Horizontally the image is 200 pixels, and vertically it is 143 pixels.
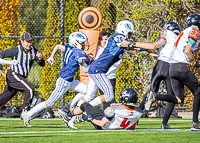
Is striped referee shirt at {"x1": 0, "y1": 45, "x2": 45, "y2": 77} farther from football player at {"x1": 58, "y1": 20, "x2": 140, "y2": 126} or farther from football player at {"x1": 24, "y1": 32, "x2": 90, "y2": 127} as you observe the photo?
football player at {"x1": 58, "y1": 20, "x2": 140, "y2": 126}

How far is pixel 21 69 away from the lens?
8680mm

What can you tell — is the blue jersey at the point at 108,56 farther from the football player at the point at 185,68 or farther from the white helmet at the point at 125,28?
the football player at the point at 185,68

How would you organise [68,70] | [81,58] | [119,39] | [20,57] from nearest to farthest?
[119,39] → [81,58] → [68,70] → [20,57]

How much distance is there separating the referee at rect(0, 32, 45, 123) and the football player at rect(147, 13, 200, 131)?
8.94 ft

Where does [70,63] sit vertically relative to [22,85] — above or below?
above

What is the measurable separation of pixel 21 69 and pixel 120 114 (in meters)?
2.97

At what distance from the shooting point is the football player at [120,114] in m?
6.45

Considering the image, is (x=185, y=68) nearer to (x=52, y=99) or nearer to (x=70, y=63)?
(x=70, y=63)

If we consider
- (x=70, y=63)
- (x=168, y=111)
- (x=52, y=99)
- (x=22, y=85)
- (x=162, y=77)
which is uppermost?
(x=70, y=63)

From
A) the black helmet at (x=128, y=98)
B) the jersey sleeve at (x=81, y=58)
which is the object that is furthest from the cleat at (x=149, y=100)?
the jersey sleeve at (x=81, y=58)

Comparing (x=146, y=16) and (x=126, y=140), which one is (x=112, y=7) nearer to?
(x=146, y=16)

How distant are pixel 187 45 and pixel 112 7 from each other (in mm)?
6673

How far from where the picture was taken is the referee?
8469mm

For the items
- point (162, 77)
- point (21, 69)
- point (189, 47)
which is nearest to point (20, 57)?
point (21, 69)
